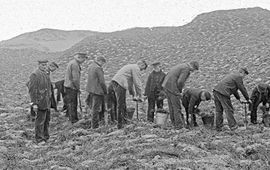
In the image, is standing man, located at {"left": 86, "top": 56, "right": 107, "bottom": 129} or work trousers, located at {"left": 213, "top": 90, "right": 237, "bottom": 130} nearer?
work trousers, located at {"left": 213, "top": 90, "right": 237, "bottom": 130}

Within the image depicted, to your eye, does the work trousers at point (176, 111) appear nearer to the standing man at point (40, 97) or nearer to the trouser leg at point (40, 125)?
the standing man at point (40, 97)

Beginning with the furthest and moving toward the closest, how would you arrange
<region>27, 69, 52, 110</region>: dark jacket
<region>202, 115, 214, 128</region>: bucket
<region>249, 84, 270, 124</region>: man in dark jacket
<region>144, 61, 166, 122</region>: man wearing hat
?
<region>144, 61, 166, 122</region>: man wearing hat → <region>249, 84, 270, 124</region>: man in dark jacket → <region>202, 115, 214, 128</region>: bucket → <region>27, 69, 52, 110</region>: dark jacket

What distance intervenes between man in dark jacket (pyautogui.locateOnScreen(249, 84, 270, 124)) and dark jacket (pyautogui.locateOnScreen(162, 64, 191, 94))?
260cm

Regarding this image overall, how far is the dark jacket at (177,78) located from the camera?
35.4 ft

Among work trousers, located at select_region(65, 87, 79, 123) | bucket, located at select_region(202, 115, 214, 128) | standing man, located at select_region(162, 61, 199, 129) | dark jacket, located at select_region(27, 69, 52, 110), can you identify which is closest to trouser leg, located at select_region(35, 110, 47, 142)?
dark jacket, located at select_region(27, 69, 52, 110)

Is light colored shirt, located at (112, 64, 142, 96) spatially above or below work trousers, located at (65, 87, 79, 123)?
above

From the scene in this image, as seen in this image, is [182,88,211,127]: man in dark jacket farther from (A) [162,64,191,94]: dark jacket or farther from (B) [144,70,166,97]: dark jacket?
(B) [144,70,166,97]: dark jacket

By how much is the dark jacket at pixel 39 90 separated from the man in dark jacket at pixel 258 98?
238 inches

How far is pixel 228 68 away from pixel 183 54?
694 cm

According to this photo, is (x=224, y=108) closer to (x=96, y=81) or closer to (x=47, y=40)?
(x=96, y=81)

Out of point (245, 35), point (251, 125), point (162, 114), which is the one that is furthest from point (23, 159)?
point (245, 35)

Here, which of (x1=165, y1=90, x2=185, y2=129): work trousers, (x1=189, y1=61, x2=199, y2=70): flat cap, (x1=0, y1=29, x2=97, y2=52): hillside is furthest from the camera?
(x1=0, y1=29, x2=97, y2=52): hillside

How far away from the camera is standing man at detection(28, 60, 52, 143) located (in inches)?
424

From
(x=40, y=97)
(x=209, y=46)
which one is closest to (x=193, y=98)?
(x=40, y=97)
